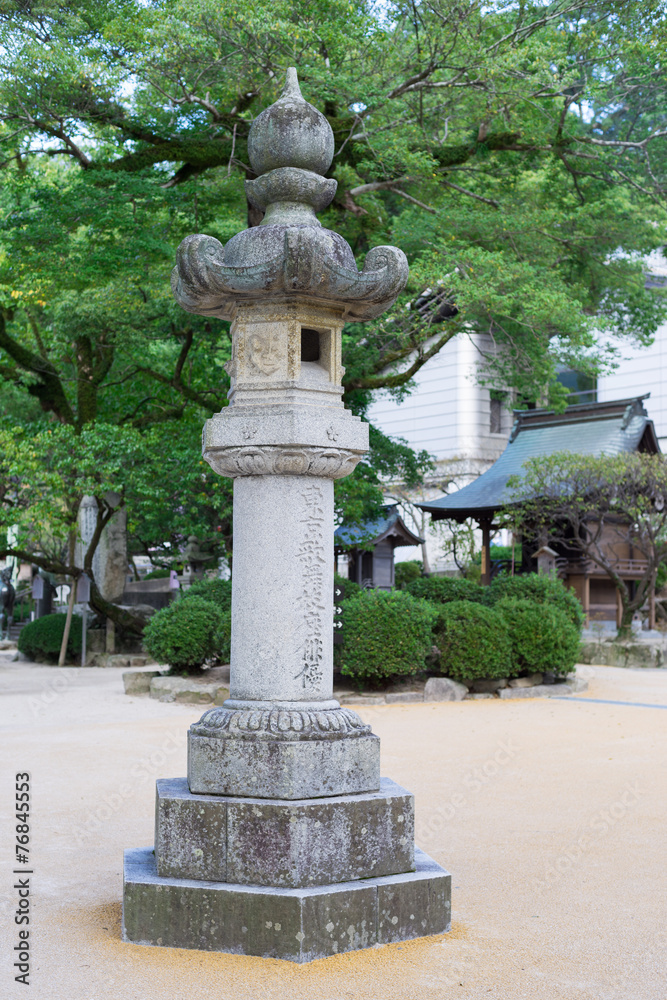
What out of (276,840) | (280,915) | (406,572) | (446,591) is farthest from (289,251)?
(406,572)

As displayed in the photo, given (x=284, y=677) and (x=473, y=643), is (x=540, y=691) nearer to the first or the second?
(x=473, y=643)

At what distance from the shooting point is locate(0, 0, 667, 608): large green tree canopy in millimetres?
13305

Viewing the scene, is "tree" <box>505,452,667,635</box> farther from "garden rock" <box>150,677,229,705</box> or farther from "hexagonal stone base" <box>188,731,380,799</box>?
"hexagonal stone base" <box>188,731,380,799</box>

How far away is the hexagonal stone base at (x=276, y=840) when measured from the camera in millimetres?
4520

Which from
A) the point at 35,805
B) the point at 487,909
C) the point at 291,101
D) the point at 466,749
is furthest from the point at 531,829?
the point at 291,101

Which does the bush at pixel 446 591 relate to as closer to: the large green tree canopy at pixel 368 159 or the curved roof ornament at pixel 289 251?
the large green tree canopy at pixel 368 159

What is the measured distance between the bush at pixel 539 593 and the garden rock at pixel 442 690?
1.93 meters

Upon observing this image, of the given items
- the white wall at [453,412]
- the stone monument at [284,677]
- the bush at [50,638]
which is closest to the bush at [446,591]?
the bush at [50,638]

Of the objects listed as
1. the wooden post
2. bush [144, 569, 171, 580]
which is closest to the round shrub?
the wooden post

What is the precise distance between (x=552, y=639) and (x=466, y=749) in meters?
4.93

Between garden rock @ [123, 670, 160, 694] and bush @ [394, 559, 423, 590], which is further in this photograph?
bush @ [394, 559, 423, 590]

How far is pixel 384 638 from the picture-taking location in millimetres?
13586

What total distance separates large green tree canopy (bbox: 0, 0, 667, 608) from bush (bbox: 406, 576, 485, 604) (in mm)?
1887

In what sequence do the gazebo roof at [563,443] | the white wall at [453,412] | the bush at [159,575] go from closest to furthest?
the gazebo roof at [563,443] < the bush at [159,575] < the white wall at [453,412]
